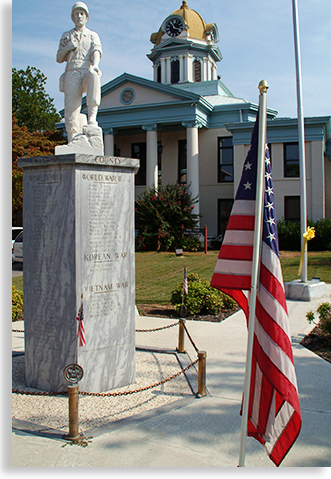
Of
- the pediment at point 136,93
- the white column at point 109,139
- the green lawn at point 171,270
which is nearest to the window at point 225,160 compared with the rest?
the pediment at point 136,93

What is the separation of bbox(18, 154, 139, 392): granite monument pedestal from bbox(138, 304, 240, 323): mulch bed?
4.31 meters

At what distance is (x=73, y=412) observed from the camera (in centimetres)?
426

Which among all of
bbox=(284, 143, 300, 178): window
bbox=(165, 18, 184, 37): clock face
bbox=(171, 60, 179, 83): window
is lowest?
bbox=(284, 143, 300, 178): window

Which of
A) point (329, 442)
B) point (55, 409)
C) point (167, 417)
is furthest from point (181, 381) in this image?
point (329, 442)

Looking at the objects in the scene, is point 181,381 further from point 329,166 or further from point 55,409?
point 329,166

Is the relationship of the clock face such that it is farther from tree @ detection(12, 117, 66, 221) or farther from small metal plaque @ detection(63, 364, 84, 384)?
small metal plaque @ detection(63, 364, 84, 384)

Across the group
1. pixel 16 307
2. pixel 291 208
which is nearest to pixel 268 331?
pixel 16 307

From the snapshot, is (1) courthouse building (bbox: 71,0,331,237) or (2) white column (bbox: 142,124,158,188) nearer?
(1) courthouse building (bbox: 71,0,331,237)

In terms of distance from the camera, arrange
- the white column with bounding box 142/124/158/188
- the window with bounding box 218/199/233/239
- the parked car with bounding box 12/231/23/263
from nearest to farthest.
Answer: the parked car with bounding box 12/231/23/263 < the white column with bounding box 142/124/158/188 < the window with bounding box 218/199/233/239

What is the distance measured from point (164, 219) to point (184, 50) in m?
17.9

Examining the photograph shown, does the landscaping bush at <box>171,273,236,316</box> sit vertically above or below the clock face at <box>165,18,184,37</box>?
below

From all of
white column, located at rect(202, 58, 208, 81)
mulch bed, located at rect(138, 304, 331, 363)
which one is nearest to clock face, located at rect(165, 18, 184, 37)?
white column, located at rect(202, 58, 208, 81)

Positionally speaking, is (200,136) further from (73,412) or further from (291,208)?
(73,412)

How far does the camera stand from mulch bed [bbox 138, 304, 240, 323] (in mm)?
10105
